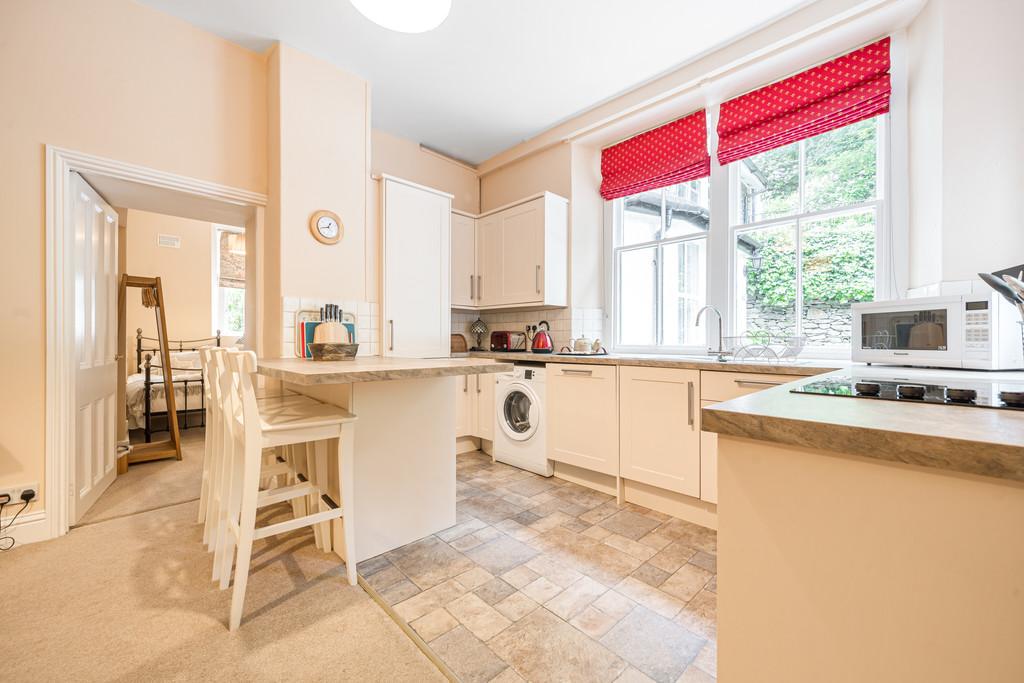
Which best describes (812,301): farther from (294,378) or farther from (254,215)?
(254,215)

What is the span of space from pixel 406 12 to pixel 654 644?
2.64m

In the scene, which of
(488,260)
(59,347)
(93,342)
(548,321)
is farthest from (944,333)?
(93,342)

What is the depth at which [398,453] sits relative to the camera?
203 cm

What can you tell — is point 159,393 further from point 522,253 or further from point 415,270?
point 522,253

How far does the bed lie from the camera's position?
153 inches

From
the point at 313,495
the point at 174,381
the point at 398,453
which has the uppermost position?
the point at 174,381

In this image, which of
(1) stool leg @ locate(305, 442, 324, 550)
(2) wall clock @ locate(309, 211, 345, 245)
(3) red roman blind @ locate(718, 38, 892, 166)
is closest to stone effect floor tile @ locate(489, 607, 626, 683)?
(1) stool leg @ locate(305, 442, 324, 550)

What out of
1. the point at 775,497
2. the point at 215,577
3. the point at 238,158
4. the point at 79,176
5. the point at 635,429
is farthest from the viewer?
the point at 238,158

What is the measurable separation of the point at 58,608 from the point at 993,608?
Answer: 2660 mm

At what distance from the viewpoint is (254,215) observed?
9.84ft

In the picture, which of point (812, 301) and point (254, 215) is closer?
point (812, 301)

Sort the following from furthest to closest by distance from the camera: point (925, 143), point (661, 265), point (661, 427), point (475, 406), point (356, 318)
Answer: point (475, 406), point (661, 265), point (356, 318), point (661, 427), point (925, 143)

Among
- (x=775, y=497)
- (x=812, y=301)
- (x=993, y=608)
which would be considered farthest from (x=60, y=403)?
(x=812, y=301)

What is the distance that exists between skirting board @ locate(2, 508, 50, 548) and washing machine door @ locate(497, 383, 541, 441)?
2.67 m
